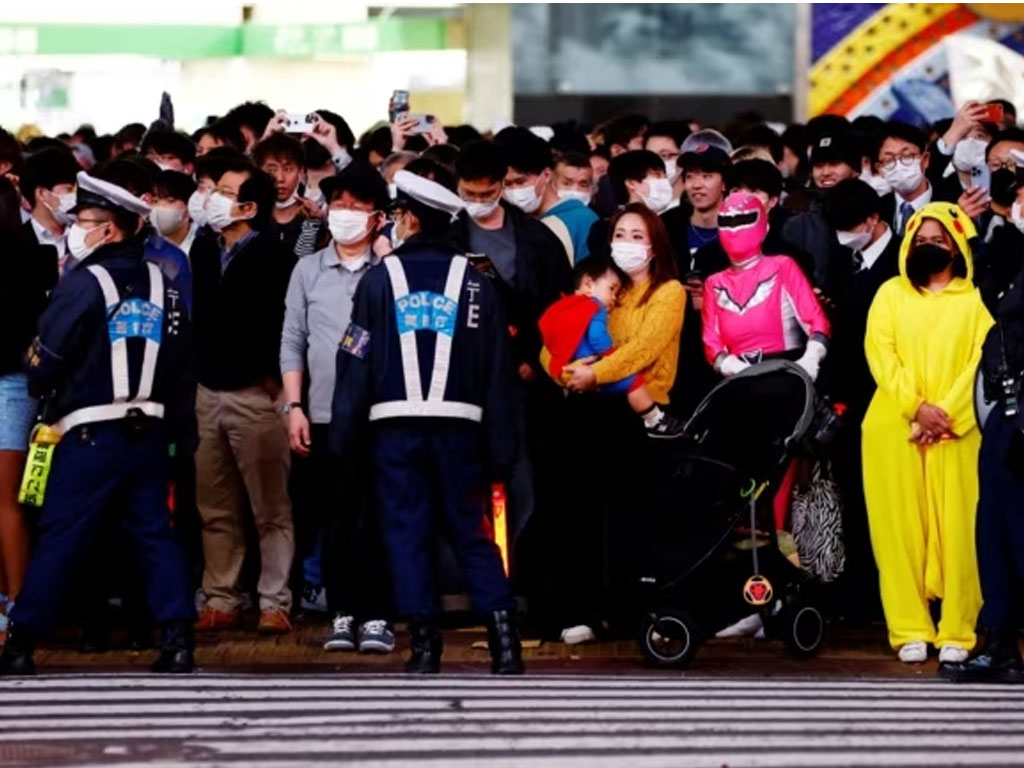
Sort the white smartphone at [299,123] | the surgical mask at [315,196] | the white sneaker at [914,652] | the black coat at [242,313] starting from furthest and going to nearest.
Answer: the white smartphone at [299,123], the surgical mask at [315,196], the black coat at [242,313], the white sneaker at [914,652]

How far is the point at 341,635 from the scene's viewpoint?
44.5 ft

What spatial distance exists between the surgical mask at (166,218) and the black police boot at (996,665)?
14.7 ft

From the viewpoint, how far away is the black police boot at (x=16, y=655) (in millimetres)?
12586

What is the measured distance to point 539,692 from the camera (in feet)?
39.1

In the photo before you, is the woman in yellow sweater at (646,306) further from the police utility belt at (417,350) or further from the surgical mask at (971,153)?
the surgical mask at (971,153)

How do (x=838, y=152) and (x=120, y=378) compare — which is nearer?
(x=120, y=378)

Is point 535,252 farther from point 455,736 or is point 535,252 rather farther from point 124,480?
point 455,736

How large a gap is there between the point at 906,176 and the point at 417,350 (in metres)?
3.87

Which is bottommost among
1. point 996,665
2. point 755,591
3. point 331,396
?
point 996,665

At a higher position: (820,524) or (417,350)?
(417,350)

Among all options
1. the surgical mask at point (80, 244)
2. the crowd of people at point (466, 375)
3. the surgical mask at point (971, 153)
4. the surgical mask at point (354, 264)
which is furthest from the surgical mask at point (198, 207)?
the surgical mask at point (971, 153)

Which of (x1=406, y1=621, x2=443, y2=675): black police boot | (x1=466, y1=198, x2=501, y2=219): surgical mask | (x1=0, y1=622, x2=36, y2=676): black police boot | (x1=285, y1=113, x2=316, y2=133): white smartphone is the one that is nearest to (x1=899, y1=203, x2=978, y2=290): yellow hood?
(x1=466, y1=198, x2=501, y2=219): surgical mask

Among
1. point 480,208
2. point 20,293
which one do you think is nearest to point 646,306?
point 480,208

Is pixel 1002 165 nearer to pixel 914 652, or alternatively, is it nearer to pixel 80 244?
pixel 914 652
